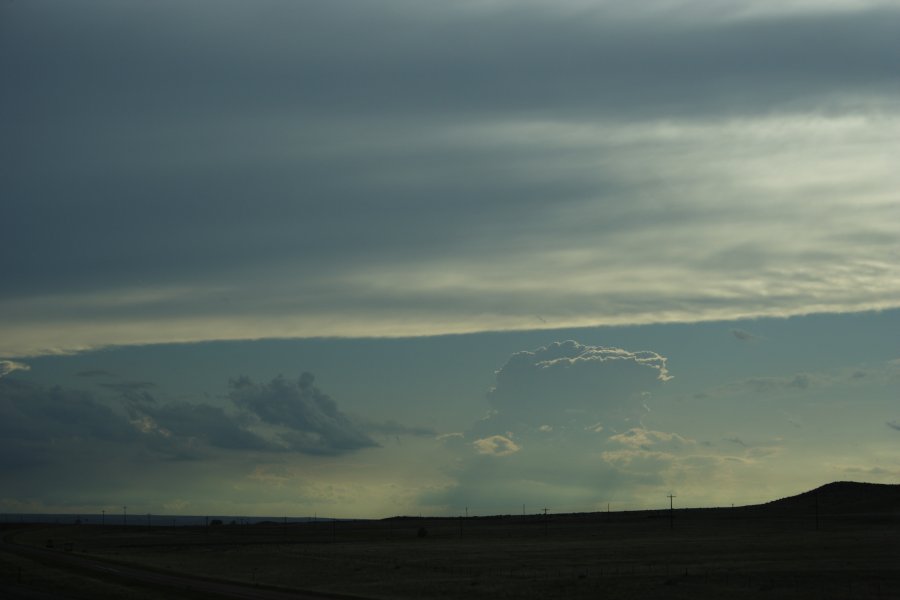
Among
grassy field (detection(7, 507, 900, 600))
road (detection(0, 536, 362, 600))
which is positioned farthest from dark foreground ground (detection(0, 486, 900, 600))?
road (detection(0, 536, 362, 600))

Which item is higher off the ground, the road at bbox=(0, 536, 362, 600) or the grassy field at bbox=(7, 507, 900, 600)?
the grassy field at bbox=(7, 507, 900, 600)

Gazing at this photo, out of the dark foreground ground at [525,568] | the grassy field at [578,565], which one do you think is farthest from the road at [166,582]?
the grassy field at [578,565]

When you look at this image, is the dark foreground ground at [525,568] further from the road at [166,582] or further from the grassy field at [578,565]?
the road at [166,582]

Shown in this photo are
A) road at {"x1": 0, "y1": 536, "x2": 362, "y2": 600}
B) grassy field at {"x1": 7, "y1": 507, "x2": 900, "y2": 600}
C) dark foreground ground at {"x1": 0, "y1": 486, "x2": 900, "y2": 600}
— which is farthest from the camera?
dark foreground ground at {"x1": 0, "y1": 486, "x2": 900, "y2": 600}

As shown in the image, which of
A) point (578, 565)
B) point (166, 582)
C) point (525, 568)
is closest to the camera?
point (166, 582)

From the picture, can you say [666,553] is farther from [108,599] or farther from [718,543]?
[108,599]

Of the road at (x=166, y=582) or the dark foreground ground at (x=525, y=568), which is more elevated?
the dark foreground ground at (x=525, y=568)

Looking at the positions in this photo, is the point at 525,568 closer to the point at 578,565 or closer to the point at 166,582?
the point at 578,565

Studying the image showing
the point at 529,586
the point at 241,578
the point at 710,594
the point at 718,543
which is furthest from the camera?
the point at 718,543

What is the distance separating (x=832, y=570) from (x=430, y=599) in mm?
39919

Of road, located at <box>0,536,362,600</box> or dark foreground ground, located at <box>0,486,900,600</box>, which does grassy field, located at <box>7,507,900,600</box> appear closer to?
dark foreground ground, located at <box>0,486,900,600</box>

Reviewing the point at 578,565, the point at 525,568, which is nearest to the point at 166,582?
the point at 525,568

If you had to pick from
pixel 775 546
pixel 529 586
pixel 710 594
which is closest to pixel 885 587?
pixel 710 594

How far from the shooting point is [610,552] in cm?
14425
